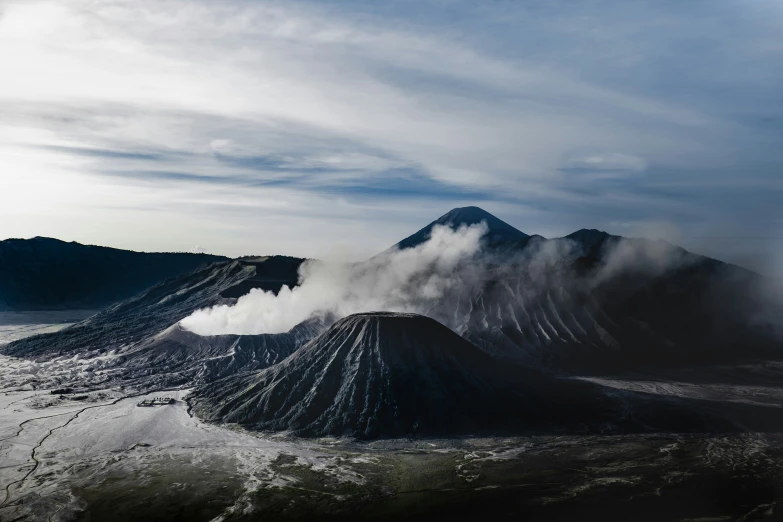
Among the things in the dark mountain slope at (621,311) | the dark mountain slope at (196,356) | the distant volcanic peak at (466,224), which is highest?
the distant volcanic peak at (466,224)

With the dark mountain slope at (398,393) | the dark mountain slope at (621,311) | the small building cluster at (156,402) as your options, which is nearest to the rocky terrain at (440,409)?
the dark mountain slope at (398,393)

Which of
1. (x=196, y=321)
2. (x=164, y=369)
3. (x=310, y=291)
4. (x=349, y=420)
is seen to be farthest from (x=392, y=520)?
(x=310, y=291)

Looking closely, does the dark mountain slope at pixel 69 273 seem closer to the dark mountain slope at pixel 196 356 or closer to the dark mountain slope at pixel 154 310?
the dark mountain slope at pixel 154 310

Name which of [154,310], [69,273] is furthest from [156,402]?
[69,273]

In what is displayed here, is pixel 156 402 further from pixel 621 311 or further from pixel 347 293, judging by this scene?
pixel 621 311

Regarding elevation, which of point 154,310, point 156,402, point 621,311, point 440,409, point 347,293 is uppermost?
point 347,293

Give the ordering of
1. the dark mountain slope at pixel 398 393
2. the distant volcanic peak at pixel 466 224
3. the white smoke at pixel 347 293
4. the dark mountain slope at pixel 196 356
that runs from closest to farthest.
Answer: the dark mountain slope at pixel 398 393 < the dark mountain slope at pixel 196 356 < the white smoke at pixel 347 293 < the distant volcanic peak at pixel 466 224

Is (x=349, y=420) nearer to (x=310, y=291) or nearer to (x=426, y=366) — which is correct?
(x=426, y=366)
